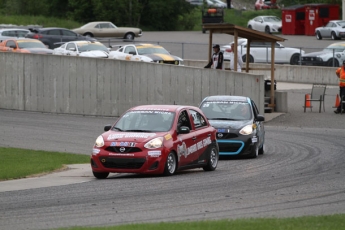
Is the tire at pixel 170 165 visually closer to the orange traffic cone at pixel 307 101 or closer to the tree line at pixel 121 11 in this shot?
the orange traffic cone at pixel 307 101

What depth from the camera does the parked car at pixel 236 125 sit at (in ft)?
67.3

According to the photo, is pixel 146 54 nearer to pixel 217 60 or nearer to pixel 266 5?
pixel 217 60

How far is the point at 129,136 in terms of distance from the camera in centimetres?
1614

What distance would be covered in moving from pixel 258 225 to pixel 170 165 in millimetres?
6311

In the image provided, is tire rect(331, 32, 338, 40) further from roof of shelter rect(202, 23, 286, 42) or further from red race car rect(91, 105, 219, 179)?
red race car rect(91, 105, 219, 179)

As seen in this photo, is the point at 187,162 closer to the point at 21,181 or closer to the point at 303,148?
the point at 21,181

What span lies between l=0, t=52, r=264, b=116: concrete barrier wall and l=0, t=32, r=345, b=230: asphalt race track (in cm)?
804

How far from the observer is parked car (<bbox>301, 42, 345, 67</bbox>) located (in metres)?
45.6

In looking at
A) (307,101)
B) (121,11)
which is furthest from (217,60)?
(121,11)

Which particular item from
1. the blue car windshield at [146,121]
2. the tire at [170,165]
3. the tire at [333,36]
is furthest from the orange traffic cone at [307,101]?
the tire at [333,36]

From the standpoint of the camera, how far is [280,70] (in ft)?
155

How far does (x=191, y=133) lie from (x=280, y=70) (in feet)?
100

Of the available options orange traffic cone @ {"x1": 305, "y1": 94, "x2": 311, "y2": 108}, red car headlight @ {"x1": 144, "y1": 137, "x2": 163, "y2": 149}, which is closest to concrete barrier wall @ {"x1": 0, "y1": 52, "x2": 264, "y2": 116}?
orange traffic cone @ {"x1": 305, "y1": 94, "x2": 311, "y2": 108}

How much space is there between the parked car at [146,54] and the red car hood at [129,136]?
24435 mm
